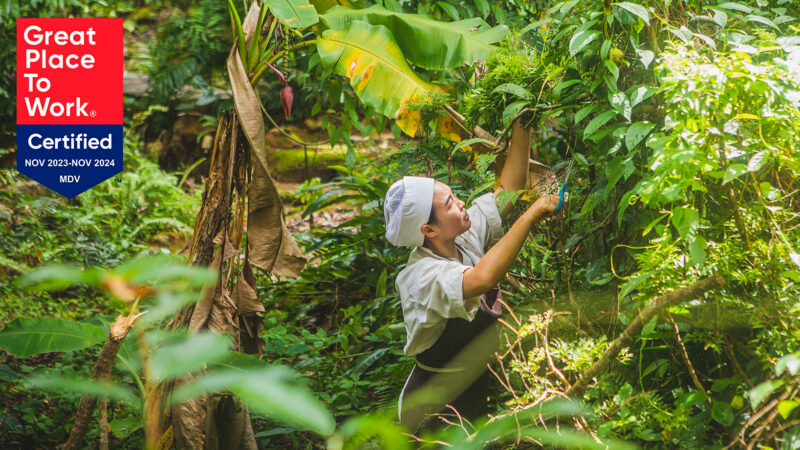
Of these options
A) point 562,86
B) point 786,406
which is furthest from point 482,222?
point 786,406

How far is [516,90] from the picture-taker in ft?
6.68

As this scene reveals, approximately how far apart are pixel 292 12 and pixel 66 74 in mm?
4361

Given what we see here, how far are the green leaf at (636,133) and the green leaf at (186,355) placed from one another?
4.52ft

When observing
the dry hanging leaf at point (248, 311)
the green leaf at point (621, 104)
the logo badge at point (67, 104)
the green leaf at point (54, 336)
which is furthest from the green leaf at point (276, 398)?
the logo badge at point (67, 104)

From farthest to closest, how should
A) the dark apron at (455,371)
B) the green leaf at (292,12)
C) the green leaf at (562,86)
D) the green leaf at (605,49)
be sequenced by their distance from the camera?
the green leaf at (292,12) < the dark apron at (455,371) < the green leaf at (562,86) < the green leaf at (605,49)

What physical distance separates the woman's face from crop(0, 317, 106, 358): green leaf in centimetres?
122

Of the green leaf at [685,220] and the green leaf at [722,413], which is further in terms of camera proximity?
the green leaf at [722,413]

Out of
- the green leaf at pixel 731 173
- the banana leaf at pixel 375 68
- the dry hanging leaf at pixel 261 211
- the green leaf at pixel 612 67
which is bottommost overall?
the dry hanging leaf at pixel 261 211

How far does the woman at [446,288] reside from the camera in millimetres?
2061

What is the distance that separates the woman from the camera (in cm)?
206

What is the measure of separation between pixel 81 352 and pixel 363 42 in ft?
9.03

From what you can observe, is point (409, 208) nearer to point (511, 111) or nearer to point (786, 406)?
point (511, 111)

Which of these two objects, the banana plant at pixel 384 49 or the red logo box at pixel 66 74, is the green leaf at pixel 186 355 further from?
the red logo box at pixel 66 74

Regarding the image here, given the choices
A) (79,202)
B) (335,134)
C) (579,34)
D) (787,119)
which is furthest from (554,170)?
(79,202)
